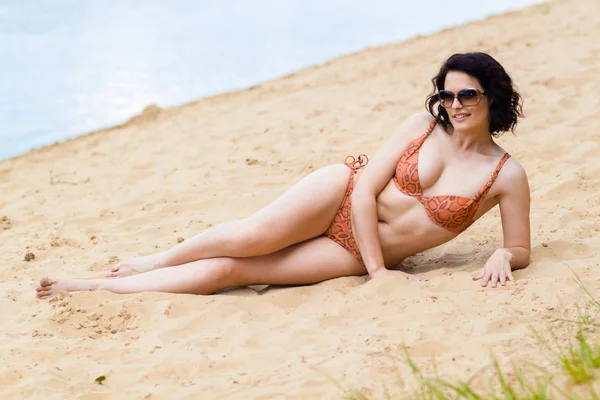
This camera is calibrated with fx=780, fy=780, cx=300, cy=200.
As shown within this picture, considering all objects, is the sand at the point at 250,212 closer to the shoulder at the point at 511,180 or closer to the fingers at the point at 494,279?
the fingers at the point at 494,279

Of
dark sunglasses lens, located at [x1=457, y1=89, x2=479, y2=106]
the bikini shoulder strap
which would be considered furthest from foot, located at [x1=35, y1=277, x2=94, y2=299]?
dark sunglasses lens, located at [x1=457, y1=89, x2=479, y2=106]

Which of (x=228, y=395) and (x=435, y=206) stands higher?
(x=435, y=206)

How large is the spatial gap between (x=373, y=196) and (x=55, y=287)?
1619 millimetres

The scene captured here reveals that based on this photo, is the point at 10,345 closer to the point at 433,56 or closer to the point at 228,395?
the point at 228,395

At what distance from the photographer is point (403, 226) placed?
12.1 feet

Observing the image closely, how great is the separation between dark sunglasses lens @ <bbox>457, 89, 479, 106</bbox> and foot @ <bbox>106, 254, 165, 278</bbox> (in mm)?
1695

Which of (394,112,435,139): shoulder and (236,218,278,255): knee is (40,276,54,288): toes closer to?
(236,218,278,255): knee

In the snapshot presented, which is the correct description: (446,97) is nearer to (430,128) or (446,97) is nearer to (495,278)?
(430,128)

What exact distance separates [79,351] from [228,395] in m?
0.86

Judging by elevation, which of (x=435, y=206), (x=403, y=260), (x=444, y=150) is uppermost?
(x=444, y=150)

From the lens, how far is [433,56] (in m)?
9.91

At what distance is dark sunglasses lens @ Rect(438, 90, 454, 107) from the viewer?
350 cm

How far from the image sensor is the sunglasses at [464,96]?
346 cm

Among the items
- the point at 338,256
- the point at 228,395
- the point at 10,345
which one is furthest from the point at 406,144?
the point at 10,345
